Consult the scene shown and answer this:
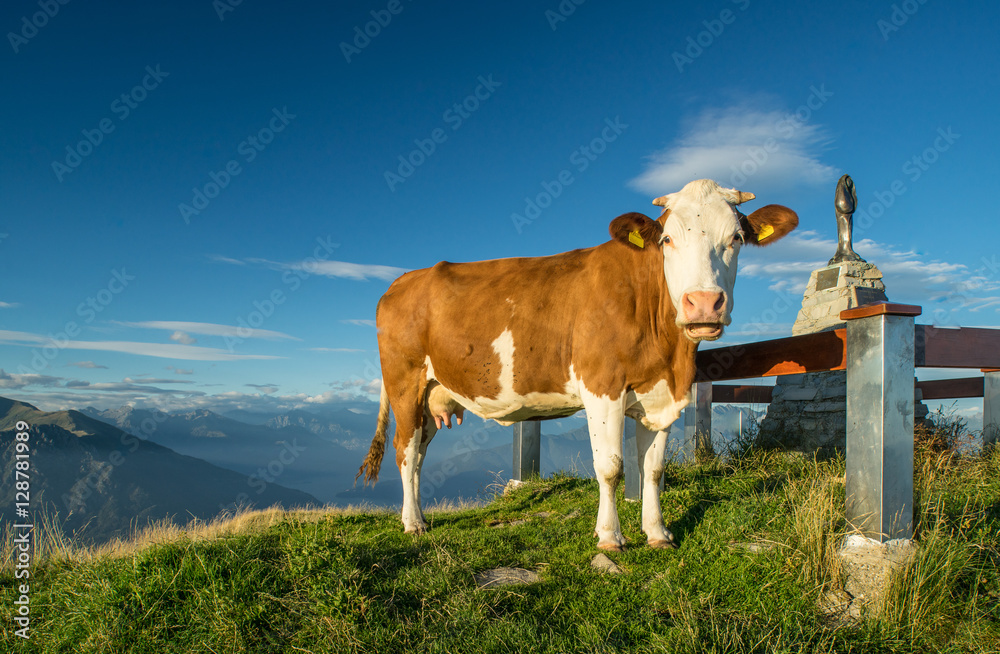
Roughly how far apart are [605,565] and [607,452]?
920 mm

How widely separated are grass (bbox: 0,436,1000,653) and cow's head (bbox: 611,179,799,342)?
1750 mm

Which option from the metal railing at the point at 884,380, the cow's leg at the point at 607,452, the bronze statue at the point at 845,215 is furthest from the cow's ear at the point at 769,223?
the bronze statue at the point at 845,215

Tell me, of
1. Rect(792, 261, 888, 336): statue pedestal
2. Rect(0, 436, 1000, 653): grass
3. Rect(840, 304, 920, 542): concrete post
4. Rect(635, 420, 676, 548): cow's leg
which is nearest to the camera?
Rect(0, 436, 1000, 653): grass

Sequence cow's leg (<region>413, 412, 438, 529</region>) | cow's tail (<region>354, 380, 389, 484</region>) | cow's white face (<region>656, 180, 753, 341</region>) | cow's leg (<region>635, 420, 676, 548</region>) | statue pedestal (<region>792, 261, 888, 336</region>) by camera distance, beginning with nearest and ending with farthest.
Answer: cow's white face (<region>656, 180, 753, 341</region>) → cow's leg (<region>635, 420, 676, 548</region>) → cow's leg (<region>413, 412, 438, 529</region>) → cow's tail (<region>354, 380, 389, 484</region>) → statue pedestal (<region>792, 261, 888, 336</region>)

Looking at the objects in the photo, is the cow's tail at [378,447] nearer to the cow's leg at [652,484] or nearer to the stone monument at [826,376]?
the cow's leg at [652,484]

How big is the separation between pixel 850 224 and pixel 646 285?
8320 millimetres

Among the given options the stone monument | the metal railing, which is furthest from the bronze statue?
the metal railing

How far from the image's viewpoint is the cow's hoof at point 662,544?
486cm

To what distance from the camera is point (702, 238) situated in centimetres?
439

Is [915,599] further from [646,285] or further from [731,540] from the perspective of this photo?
[646,285]

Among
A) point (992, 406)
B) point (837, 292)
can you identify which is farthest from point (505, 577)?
point (837, 292)

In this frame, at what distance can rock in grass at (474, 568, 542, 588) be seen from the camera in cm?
417

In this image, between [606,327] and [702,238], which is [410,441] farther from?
[702,238]

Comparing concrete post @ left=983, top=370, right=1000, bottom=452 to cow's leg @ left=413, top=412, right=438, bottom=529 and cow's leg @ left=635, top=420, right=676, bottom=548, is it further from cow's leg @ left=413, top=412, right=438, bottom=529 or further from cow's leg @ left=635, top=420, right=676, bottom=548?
cow's leg @ left=413, top=412, right=438, bottom=529
